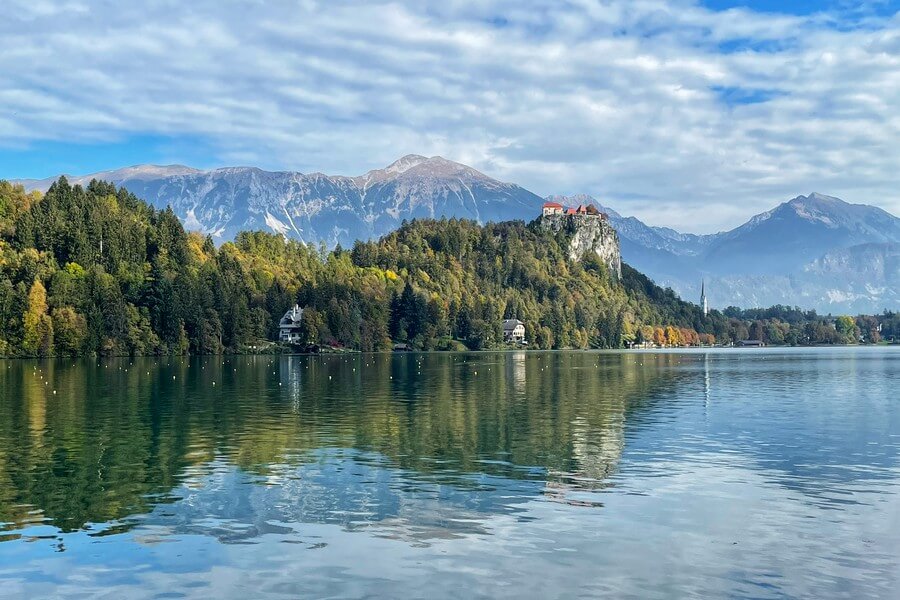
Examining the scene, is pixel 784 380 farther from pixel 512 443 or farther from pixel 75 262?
pixel 75 262

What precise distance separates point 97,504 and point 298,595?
14.2m

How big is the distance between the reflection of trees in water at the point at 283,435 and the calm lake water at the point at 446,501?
0.25 metres

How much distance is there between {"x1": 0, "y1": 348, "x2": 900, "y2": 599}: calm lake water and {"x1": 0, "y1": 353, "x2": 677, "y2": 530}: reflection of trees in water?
253mm

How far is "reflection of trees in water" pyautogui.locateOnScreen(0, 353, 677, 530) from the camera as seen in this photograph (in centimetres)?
3512

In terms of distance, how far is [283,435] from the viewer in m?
52.1

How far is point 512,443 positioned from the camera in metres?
48.7

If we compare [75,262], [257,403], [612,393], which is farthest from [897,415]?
[75,262]

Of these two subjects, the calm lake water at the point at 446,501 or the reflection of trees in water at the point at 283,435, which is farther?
the reflection of trees in water at the point at 283,435

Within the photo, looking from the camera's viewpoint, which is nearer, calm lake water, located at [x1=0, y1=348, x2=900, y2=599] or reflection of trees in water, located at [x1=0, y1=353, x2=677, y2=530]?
calm lake water, located at [x1=0, y1=348, x2=900, y2=599]

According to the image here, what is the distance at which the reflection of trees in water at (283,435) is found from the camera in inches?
1383

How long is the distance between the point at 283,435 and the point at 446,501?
71.3ft

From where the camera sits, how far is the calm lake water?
23672mm

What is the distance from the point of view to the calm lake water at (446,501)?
2367cm

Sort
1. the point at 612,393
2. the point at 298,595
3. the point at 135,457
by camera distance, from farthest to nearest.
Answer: the point at 612,393 → the point at 135,457 → the point at 298,595
